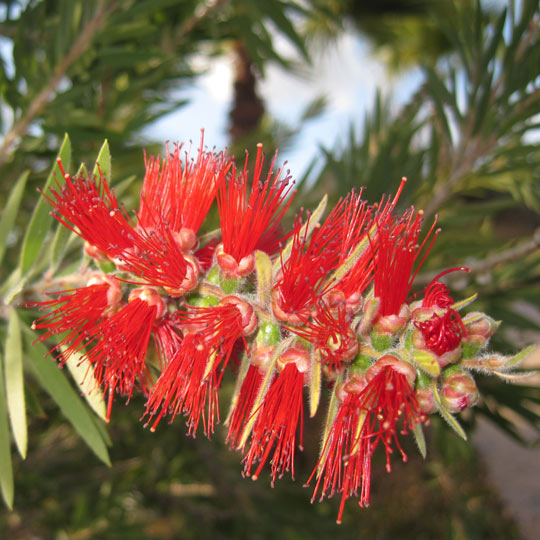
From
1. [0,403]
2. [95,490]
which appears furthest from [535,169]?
[95,490]

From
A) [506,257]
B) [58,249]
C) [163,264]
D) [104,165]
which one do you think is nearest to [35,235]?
[58,249]

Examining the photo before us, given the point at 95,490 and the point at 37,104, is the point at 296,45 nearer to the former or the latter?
the point at 37,104

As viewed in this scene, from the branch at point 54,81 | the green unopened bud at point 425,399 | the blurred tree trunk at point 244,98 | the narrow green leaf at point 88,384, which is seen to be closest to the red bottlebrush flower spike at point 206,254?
the narrow green leaf at point 88,384

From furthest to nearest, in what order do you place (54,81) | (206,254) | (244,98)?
(244,98), (54,81), (206,254)

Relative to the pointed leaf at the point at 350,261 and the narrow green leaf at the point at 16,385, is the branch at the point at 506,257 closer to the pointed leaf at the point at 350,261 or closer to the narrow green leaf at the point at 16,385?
the pointed leaf at the point at 350,261

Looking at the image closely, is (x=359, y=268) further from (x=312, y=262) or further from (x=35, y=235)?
(x=35, y=235)
